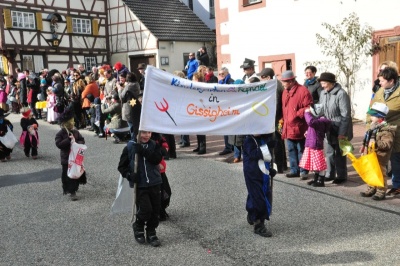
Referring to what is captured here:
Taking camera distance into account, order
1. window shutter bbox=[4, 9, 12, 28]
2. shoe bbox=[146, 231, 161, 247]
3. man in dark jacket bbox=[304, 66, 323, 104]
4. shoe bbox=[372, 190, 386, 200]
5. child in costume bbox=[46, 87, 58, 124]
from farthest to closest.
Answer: window shutter bbox=[4, 9, 12, 28] → child in costume bbox=[46, 87, 58, 124] → man in dark jacket bbox=[304, 66, 323, 104] → shoe bbox=[372, 190, 386, 200] → shoe bbox=[146, 231, 161, 247]

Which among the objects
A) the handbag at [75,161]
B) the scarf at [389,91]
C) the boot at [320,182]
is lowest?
the boot at [320,182]

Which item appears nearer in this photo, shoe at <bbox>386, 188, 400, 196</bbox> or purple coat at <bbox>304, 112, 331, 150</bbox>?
shoe at <bbox>386, 188, 400, 196</bbox>

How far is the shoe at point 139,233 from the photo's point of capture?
4484 mm

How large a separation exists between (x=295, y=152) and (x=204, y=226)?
8.70 ft

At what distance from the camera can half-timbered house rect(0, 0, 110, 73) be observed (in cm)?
2284

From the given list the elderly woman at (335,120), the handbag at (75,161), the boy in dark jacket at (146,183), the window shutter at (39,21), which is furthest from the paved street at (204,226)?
the window shutter at (39,21)

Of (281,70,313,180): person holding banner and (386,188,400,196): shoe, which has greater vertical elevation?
(281,70,313,180): person holding banner

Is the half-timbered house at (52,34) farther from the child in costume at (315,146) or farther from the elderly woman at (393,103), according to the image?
the elderly woman at (393,103)

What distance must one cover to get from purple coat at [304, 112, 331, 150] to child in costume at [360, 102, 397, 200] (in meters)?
0.71

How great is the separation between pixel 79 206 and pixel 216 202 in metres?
1.93

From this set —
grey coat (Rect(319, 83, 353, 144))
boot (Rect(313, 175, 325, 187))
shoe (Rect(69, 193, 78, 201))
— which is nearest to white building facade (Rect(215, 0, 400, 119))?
grey coat (Rect(319, 83, 353, 144))

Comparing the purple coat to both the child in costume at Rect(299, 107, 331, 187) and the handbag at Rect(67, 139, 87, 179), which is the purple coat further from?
the handbag at Rect(67, 139, 87, 179)

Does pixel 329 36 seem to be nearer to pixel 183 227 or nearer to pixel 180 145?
pixel 180 145

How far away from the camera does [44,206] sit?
5996mm
